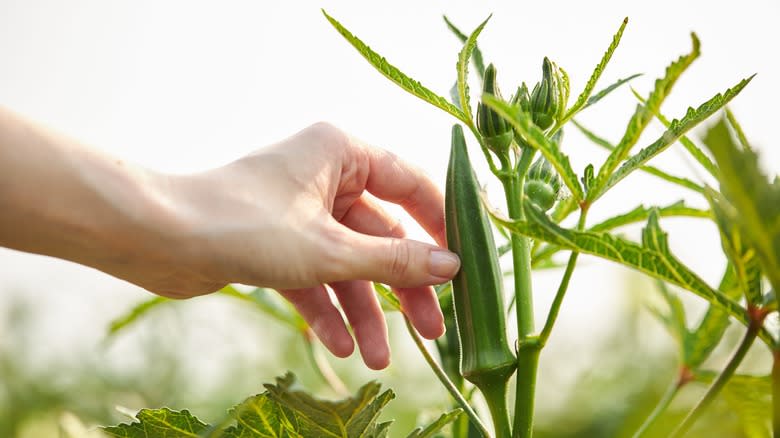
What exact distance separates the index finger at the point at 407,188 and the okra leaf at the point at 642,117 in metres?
0.31

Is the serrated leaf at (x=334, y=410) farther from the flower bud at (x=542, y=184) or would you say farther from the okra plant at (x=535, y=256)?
the flower bud at (x=542, y=184)

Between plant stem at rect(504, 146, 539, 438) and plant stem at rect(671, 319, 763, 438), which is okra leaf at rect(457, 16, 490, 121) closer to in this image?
plant stem at rect(504, 146, 539, 438)

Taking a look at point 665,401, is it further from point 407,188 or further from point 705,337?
point 407,188

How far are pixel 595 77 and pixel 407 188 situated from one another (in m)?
0.29

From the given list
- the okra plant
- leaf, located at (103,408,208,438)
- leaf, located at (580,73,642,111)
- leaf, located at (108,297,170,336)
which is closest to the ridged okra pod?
the okra plant

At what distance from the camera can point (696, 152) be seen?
2.09 ft

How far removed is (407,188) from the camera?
836 millimetres

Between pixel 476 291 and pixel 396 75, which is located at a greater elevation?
pixel 396 75

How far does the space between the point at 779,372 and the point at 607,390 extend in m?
0.77

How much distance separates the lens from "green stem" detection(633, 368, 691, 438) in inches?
24.5

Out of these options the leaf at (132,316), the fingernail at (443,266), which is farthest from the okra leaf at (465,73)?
the leaf at (132,316)

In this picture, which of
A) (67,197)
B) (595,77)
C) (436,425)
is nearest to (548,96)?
(595,77)

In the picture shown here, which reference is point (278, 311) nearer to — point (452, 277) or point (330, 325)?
point (330, 325)

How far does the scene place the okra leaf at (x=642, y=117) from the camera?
1.49 feet
